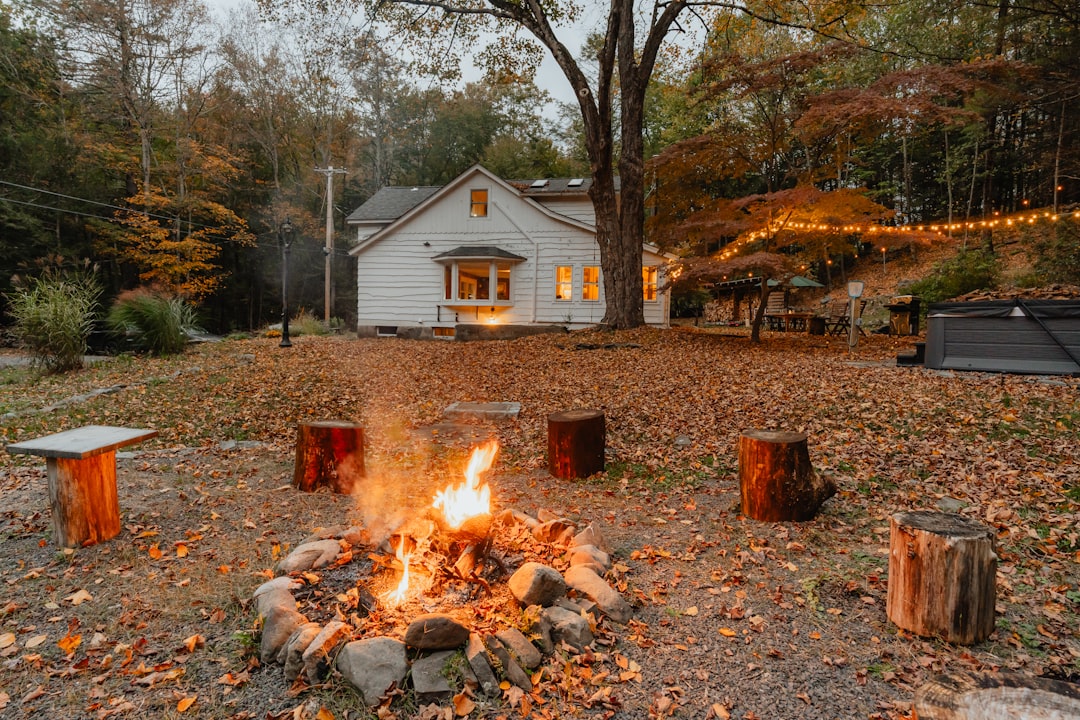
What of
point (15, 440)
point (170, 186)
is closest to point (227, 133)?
point (170, 186)

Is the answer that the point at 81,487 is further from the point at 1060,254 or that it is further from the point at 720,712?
the point at 1060,254

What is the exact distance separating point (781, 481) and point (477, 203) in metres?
16.0

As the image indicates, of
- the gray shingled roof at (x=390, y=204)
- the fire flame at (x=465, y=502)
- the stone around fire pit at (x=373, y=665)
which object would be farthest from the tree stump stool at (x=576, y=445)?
the gray shingled roof at (x=390, y=204)

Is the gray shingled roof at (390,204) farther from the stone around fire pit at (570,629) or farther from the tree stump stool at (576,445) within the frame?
the stone around fire pit at (570,629)

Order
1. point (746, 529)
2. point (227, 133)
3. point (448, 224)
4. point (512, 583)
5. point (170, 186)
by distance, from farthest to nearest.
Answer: point (227, 133)
point (170, 186)
point (448, 224)
point (746, 529)
point (512, 583)

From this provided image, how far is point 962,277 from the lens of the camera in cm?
1554

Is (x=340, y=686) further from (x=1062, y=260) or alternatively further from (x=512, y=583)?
(x=1062, y=260)

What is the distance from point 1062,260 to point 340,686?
17.2 metres

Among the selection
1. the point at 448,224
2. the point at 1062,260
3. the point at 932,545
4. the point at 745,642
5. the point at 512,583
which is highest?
the point at 448,224

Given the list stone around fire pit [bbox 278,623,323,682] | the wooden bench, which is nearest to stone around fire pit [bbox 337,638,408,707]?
stone around fire pit [bbox 278,623,323,682]

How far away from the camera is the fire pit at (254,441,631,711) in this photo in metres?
2.28

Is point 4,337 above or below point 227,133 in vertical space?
below

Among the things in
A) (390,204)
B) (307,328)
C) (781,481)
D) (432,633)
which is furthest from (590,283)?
(432,633)

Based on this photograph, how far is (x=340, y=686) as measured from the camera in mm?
2242
